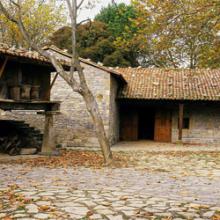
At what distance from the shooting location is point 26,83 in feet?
47.3

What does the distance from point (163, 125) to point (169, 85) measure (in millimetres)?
2537

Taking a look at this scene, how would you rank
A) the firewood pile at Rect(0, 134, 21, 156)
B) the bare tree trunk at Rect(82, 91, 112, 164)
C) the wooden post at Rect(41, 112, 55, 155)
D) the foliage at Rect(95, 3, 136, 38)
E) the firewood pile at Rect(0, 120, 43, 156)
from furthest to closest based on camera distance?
the foliage at Rect(95, 3, 136, 38), the firewood pile at Rect(0, 120, 43, 156), the firewood pile at Rect(0, 134, 21, 156), the wooden post at Rect(41, 112, 55, 155), the bare tree trunk at Rect(82, 91, 112, 164)

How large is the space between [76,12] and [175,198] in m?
7.75

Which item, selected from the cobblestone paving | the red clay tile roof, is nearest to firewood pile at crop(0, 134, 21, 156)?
the cobblestone paving

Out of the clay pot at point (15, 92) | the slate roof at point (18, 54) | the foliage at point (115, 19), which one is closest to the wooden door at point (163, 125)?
the foliage at point (115, 19)

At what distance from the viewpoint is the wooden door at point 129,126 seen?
82.6ft

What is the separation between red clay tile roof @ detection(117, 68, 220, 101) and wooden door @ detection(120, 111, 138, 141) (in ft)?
6.75

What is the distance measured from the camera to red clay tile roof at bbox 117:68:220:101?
23.0 metres

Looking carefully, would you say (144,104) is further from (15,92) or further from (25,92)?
(15,92)

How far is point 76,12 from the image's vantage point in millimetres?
12914

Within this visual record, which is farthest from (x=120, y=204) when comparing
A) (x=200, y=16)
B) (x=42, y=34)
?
(x=42, y=34)

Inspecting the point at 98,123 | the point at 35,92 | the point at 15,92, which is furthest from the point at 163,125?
the point at 15,92

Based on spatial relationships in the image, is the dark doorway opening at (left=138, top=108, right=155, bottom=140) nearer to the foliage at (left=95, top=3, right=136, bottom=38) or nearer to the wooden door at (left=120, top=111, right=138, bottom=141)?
the wooden door at (left=120, top=111, right=138, bottom=141)

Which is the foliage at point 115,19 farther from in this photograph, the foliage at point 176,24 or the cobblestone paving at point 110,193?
the foliage at point 176,24
